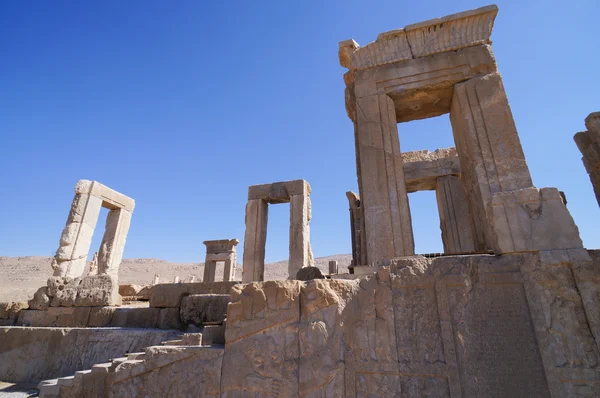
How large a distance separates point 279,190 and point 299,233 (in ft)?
4.79

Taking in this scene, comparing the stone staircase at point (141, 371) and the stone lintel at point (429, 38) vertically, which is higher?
the stone lintel at point (429, 38)

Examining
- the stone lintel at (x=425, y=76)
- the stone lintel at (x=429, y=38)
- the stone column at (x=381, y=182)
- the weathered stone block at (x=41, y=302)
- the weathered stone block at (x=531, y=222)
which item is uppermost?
the stone lintel at (x=429, y=38)

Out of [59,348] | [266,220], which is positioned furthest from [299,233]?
[59,348]

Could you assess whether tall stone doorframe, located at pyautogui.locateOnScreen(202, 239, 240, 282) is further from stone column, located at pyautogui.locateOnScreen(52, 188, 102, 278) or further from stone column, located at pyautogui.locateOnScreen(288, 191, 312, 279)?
stone column, located at pyautogui.locateOnScreen(288, 191, 312, 279)

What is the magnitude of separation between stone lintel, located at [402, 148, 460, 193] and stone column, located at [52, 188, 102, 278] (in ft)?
30.1

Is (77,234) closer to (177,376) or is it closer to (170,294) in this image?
(170,294)

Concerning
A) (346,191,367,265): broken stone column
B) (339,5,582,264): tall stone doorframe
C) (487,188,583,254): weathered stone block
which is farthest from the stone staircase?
(346,191,367,265): broken stone column

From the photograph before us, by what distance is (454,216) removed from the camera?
7566 mm

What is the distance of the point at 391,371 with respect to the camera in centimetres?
237

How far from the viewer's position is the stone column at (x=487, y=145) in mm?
3613

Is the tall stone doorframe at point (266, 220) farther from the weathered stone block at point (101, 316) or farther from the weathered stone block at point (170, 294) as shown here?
the weathered stone block at point (101, 316)

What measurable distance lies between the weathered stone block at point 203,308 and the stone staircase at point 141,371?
1604 millimetres

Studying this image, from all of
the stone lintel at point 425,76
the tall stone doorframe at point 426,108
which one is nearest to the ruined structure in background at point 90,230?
the tall stone doorframe at point 426,108

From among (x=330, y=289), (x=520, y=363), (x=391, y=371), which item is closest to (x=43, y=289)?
(x=330, y=289)
